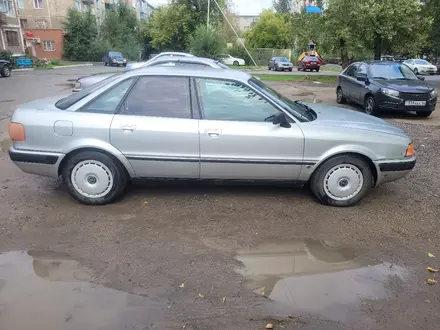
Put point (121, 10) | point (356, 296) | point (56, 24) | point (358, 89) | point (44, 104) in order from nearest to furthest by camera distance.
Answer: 1. point (356, 296)
2. point (44, 104)
3. point (358, 89)
4. point (56, 24)
5. point (121, 10)

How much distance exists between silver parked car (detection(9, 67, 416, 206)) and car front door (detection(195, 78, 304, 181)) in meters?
0.01

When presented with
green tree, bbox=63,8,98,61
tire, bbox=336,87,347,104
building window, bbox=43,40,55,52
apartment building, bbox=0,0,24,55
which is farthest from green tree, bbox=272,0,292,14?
tire, bbox=336,87,347,104

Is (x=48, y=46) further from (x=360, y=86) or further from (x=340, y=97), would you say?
(x=360, y=86)

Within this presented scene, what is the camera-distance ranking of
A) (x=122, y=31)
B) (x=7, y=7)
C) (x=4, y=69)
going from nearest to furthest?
(x=4, y=69) → (x=7, y=7) → (x=122, y=31)

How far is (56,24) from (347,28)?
4344 cm

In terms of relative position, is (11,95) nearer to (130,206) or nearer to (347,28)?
(130,206)

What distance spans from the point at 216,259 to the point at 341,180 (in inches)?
75.4

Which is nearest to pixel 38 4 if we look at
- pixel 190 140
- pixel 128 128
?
pixel 128 128

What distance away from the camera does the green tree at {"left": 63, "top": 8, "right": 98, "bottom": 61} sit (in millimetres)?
48688

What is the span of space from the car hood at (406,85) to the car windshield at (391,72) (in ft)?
1.03

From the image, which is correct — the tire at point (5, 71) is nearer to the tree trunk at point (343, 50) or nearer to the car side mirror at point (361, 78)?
the tree trunk at point (343, 50)

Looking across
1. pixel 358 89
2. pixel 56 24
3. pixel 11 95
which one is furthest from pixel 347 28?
pixel 56 24

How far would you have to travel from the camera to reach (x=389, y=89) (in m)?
10.3

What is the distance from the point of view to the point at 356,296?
3078 millimetres
